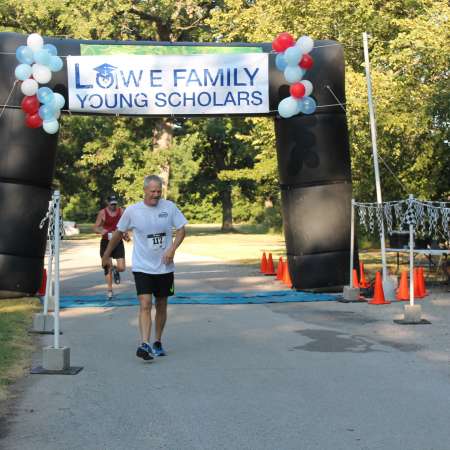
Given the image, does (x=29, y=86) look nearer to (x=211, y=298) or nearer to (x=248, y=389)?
(x=211, y=298)

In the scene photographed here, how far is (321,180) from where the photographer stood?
1567 cm

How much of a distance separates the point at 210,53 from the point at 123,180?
34752 mm

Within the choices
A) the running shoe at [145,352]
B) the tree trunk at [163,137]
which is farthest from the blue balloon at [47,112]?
the tree trunk at [163,137]

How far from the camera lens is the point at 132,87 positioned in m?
15.2

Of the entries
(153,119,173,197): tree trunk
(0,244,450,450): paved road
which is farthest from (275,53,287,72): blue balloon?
(153,119,173,197): tree trunk

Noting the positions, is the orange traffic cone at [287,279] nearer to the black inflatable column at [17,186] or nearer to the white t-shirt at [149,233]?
the black inflatable column at [17,186]

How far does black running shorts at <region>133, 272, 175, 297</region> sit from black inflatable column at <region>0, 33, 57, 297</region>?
6.14 metres

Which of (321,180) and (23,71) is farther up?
(23,71)

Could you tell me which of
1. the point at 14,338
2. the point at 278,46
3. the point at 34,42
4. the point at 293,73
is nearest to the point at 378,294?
the point at 293,73

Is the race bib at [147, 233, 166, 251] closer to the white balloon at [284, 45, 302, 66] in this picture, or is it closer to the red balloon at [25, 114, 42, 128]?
the red balloon at [25, 114, 42, 128]

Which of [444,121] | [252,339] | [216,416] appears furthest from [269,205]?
[216,416]

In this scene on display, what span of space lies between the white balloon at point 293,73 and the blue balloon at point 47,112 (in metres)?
3.99

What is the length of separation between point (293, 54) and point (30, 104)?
14.6ft

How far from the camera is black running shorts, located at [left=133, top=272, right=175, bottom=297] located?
9.01 metres
